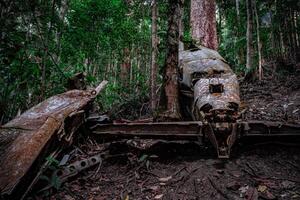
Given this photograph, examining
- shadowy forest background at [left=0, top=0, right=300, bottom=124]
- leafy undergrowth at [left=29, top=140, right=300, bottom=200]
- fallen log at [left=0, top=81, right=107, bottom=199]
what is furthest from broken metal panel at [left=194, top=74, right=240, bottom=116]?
fallen log at [left=0, top=81, right=107, bottom=199]

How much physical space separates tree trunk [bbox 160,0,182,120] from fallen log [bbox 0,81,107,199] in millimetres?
1229

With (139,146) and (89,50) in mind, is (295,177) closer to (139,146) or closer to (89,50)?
(139,146)

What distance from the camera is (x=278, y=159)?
396 cm

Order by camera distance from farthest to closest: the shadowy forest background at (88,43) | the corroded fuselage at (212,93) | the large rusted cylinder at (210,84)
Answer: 1. the shadowy forest background at (88,43)
2. the large rusted cylinder at (210,84)
3. the corroded fuselage at (212,93)

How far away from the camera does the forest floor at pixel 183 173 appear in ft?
11.1

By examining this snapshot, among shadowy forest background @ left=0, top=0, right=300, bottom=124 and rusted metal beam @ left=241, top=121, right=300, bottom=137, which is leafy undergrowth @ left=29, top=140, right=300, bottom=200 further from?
shadowy forest background @ left=0, top=0, right=300, bottom=124

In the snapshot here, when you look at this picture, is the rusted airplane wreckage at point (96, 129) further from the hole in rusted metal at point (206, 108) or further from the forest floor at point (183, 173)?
the forest floor at point (183, 173)

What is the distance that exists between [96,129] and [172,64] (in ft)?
5.29

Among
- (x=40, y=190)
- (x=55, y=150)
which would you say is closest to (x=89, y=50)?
(x=55, y=150)

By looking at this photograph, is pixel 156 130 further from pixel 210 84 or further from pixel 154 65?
pixel 154 65

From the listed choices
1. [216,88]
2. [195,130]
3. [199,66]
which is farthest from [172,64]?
[195,130]

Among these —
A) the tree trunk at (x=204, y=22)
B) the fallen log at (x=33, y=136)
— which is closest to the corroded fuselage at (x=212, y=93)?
the fallen log at (x=33, y=136)

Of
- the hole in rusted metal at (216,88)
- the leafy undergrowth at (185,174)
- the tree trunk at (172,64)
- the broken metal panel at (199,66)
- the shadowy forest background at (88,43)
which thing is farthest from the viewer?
Answer: the broken metal panel at (199,66)

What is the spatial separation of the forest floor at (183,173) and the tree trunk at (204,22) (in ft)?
17.5
